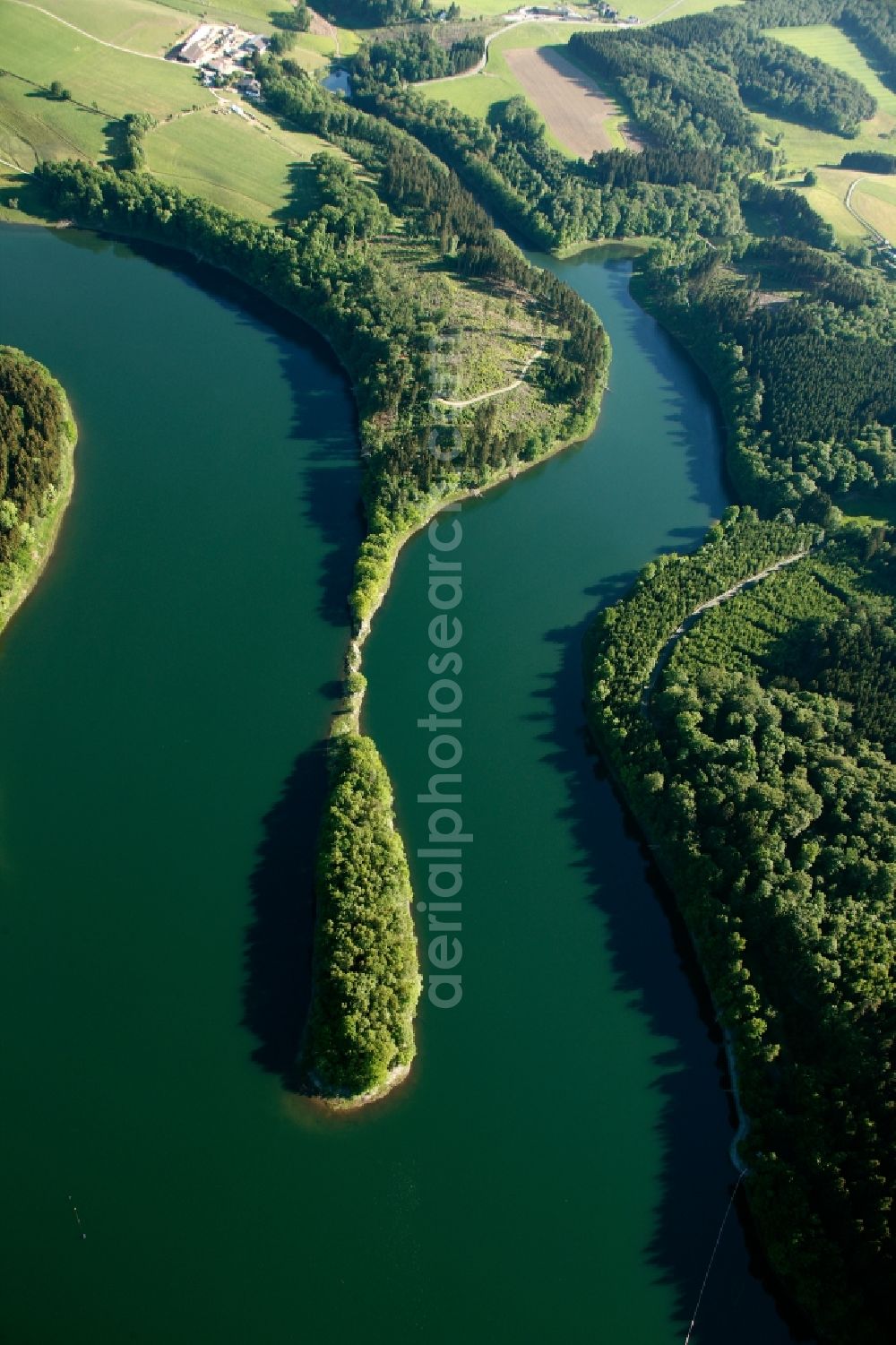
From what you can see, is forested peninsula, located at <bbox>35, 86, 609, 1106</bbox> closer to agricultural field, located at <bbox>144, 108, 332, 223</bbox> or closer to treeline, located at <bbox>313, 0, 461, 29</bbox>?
agricultural field, located at <bbox>144, 108, 332, 223</bbox>

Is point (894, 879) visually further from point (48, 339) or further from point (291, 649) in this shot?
point (48, 339)

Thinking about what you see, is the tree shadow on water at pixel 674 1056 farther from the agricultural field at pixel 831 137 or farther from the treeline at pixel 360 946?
the agricultural field at pixel 831 137

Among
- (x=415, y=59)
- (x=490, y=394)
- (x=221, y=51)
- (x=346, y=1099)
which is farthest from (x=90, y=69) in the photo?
(x=346, y=1099)

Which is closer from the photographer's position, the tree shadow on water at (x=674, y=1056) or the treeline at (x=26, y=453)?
the tree shadow on water at (x=674, y=1056)

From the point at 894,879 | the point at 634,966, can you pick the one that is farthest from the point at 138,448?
the point at 894,879

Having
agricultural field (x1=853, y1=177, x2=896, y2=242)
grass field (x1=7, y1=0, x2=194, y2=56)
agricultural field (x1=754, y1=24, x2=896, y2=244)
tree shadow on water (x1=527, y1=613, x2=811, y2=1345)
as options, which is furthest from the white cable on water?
grass field (x1=7, y1=0, x2=194, y2=56)

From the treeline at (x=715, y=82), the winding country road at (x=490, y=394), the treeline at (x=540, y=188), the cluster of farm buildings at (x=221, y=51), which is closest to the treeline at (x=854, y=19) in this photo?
the treeline at (x=715, y=82)
